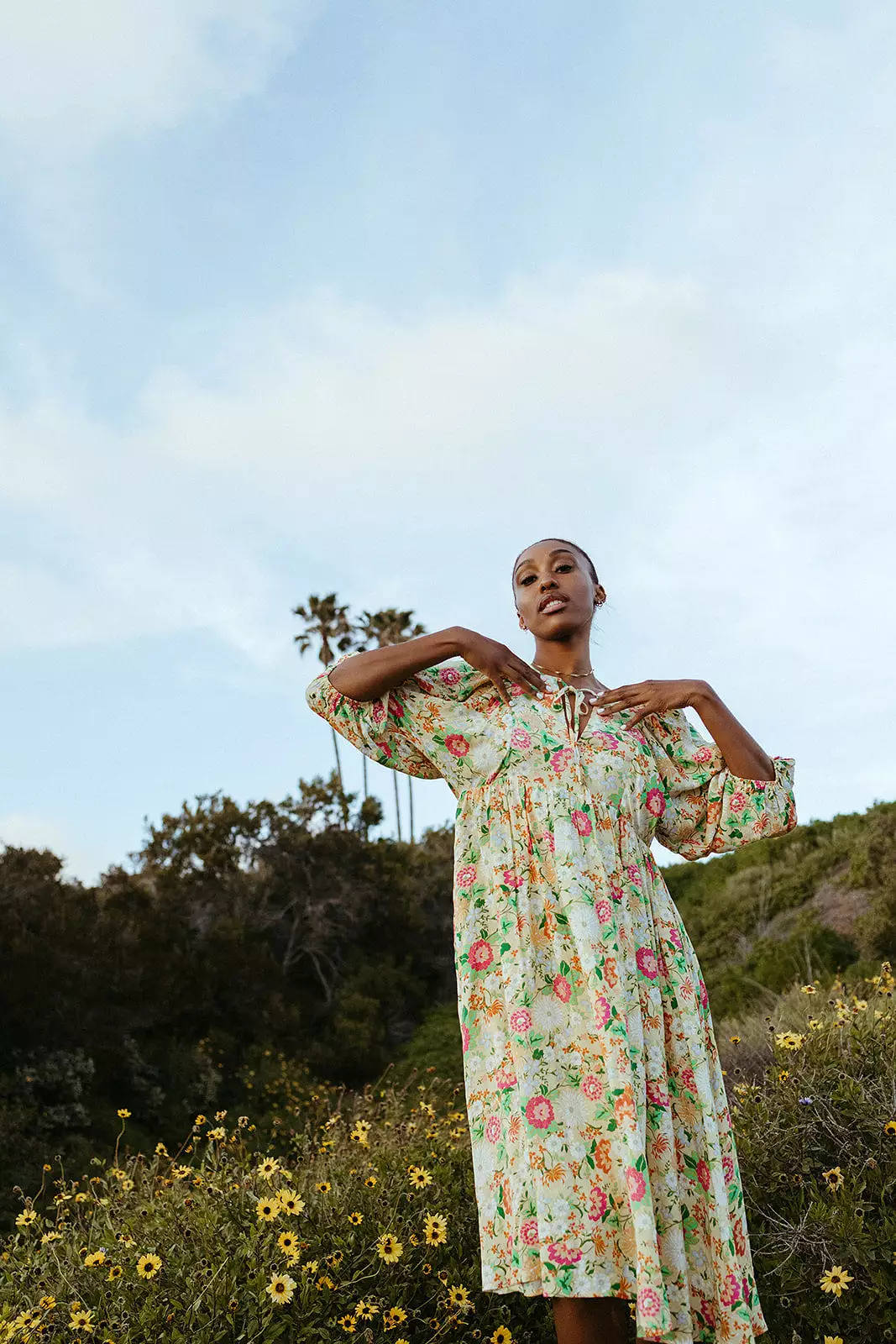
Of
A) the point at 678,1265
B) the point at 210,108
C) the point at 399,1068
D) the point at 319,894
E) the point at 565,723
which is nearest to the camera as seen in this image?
the point at 678,1265

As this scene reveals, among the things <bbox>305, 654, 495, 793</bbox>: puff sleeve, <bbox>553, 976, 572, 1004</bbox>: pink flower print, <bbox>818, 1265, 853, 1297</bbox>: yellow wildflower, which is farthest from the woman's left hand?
<bbox>818, 1265, 853, 1297</bbox>: yellow wildflower

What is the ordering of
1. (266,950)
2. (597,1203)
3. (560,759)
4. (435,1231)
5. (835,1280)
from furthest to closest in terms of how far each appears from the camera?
(266,950) → (435,1231) → (835,1280) → (560,759) → (597,1203)

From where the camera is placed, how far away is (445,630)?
9.65ft

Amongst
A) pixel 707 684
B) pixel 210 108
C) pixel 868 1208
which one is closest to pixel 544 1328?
pixel 868 1208

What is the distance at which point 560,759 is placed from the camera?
112 inches

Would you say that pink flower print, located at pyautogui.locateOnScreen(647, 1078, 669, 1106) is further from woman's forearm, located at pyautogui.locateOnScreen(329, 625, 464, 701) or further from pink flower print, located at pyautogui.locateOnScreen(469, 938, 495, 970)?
woman's forearm, located at pyautogui.locateOnScreen(329, 625, 464, 701)

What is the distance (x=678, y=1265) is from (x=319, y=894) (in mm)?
16824

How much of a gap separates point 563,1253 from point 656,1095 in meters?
0.42

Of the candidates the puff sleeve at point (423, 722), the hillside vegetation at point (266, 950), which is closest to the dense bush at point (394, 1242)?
the puff sleeve at point (423, 722)

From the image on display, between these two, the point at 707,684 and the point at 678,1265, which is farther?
the point at 707,684

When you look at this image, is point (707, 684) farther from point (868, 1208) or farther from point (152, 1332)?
point (152, 1332)

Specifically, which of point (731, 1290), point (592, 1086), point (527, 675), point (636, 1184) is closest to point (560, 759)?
point (527, 675)

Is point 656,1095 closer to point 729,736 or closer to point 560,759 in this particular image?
point 560,759

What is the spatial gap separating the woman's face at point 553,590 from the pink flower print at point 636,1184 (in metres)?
1.43
